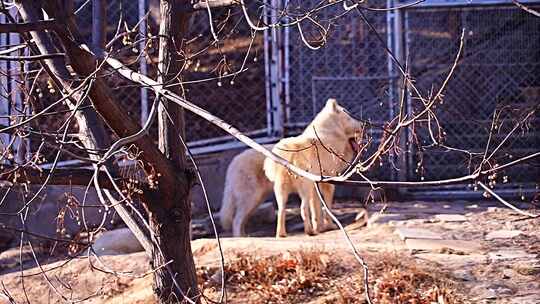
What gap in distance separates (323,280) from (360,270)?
0.91 feet

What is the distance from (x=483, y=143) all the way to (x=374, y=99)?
141 cm

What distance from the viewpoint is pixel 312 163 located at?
30.1 feet

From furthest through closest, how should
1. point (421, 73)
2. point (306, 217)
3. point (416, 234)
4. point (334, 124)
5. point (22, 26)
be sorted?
point (421, 73)
point (334, 124)
point (306, 217)
point (416, 234)
point (22, 26)

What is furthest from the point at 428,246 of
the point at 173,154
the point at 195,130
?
the point at 195,130

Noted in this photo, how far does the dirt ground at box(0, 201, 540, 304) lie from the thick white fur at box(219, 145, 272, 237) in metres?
1.89

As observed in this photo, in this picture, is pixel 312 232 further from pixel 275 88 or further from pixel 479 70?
pixel 479 70

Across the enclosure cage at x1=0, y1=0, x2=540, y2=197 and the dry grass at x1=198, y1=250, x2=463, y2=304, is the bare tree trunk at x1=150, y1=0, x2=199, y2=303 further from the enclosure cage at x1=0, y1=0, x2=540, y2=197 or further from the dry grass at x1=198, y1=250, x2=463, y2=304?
the enclosure cage at x1=0, y1=0, x2=540, y2=197

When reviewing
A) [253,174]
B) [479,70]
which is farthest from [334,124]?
[479,70]

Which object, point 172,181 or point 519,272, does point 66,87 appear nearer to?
point 172,181

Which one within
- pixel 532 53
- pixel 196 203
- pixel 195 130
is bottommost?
pixel 196 203

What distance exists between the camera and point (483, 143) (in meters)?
10.9

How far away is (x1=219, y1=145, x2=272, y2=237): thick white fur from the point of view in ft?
32.3

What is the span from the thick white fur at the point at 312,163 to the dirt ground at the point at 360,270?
114 centimetres

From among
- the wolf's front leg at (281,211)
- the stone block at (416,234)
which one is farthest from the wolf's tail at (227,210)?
the stone block at (416,234)
